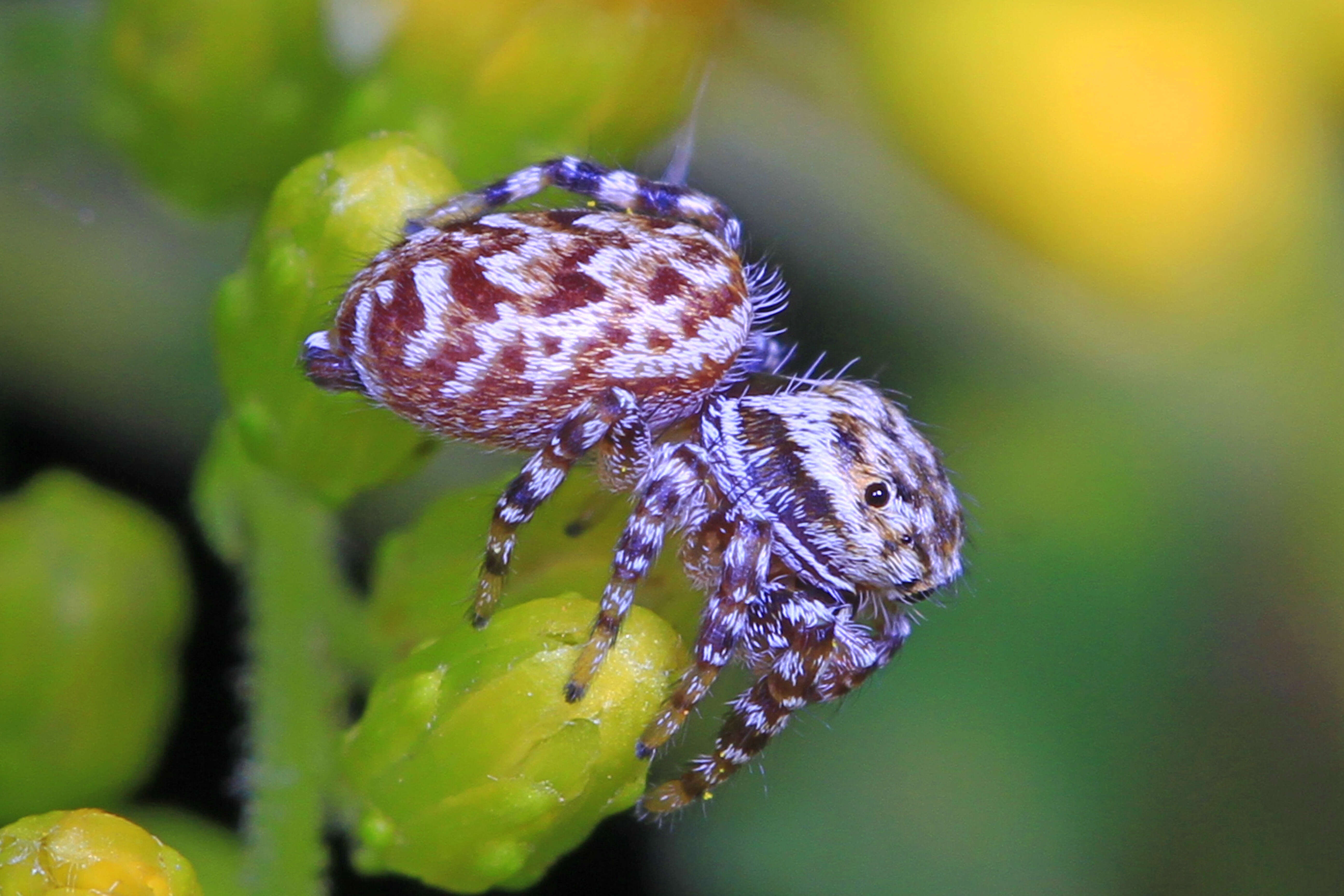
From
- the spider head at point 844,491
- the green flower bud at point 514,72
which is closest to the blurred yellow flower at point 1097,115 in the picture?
the green flower bud at point 514,72

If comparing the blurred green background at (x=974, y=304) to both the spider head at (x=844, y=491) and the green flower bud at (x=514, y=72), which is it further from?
the spider head at (x=844, y=491)

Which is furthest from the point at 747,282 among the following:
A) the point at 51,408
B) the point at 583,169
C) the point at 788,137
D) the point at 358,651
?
the point at 51,408

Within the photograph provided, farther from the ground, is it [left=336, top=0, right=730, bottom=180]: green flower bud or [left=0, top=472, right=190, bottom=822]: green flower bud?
[left=336, top=0, right=730, bottom=180]: green flower bud

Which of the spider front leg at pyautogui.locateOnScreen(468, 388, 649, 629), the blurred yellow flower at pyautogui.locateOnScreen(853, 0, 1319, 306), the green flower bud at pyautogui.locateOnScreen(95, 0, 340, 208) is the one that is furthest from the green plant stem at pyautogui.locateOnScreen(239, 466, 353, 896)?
the blurred yellow flower at pyautogui.locateOnScreen(853, 0, 1319, 306)

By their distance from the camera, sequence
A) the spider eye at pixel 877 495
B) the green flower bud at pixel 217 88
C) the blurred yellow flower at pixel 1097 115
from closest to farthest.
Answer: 1. the spider eye at pixel 877 495
2. the green flower bud at pixel 217 88
3. the blurred yellow flower at pixel 1097 115

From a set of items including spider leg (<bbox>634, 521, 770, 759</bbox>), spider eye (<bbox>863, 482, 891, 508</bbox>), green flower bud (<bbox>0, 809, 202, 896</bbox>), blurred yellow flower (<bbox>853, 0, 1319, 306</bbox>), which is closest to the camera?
green flower bud (<bbox>0, 809, 202, 896</bbox>)

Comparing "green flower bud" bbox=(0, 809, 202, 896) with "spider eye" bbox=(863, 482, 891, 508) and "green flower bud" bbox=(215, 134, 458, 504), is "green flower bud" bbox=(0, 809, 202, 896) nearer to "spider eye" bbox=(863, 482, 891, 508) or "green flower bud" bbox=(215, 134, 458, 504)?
"green flower bud" bbox=(215, 134, 458, 504)
